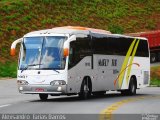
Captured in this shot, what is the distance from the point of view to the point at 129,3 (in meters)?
73.9

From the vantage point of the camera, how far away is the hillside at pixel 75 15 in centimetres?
6070

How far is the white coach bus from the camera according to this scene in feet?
78.8

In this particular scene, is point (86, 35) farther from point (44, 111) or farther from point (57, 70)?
point (44, 111)

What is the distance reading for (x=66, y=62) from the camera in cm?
2416

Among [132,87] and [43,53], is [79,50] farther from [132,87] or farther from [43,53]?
[132,87]

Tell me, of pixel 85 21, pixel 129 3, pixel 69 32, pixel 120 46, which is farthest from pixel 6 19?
pixel 69 32

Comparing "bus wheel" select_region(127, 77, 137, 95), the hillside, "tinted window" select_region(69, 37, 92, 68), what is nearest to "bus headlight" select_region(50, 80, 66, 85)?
"tinted window" select_region(69, 37, 92, 68)

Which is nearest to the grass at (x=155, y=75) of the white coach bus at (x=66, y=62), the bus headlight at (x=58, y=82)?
the white coach bus at (x=66, y=62)

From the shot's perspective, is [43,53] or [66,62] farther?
[43,53]

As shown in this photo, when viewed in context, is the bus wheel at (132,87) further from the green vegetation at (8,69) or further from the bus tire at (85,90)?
the green vegetation at (8,69)

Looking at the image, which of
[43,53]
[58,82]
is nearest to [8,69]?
[43,53]

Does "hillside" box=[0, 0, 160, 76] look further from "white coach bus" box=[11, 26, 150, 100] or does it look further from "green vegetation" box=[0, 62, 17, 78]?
"white coach bus" box=[11, 26, 150, 100]

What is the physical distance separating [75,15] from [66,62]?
4270 cm

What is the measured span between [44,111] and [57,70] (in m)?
5.48
